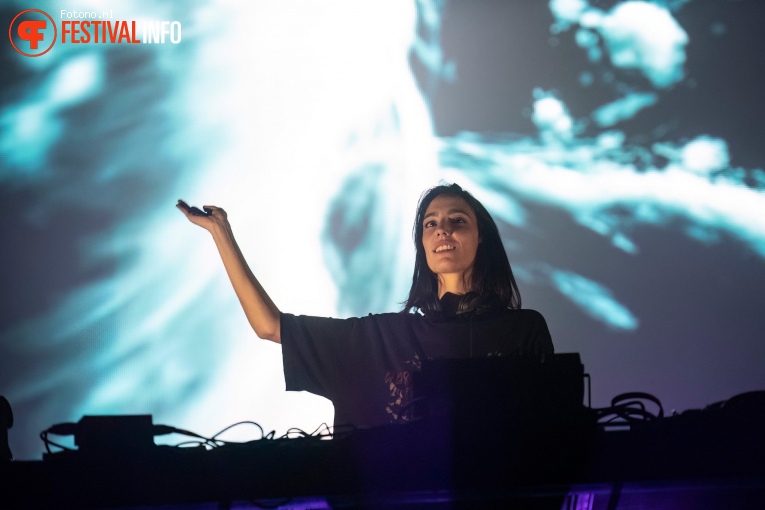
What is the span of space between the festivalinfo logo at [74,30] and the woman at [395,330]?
5.32ft

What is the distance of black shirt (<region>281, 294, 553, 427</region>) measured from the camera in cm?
181

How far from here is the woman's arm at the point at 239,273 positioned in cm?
170

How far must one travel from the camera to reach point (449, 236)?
2072 millimetres

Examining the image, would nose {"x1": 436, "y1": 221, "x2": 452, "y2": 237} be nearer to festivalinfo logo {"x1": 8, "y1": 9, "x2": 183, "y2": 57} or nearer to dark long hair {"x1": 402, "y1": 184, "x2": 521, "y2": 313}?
dark long hair {"x1": 402, "y1": 184, "x2": 521, "y2": 313}

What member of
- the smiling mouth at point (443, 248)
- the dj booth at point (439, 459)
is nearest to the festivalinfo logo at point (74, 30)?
the smiling mouth at point (443, 248)

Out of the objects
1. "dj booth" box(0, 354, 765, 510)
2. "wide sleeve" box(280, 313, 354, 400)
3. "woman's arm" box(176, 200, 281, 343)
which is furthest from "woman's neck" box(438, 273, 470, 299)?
"dj booth" box(0, 354, 765, 510)

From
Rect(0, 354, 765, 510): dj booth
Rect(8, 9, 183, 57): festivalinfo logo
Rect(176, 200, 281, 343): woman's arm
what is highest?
Rect(8, 9, 183, 57): festivalinfo logo

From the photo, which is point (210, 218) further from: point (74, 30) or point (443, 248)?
point (74, 30)

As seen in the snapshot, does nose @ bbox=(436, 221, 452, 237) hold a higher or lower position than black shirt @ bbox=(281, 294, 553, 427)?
higher

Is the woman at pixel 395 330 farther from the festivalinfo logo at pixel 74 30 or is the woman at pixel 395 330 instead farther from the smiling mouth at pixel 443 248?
the festivalinfo logo at pixel 74 30

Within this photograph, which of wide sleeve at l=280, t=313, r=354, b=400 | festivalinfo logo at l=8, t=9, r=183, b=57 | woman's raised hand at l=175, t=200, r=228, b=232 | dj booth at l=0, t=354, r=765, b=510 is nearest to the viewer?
dj booth at l=0, t=354, r=765, b=510

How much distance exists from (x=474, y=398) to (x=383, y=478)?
164 mm

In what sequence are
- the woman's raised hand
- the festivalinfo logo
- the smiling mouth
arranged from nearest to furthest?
the woman's raised hand, the smiling mouth, the festivalinfo logo

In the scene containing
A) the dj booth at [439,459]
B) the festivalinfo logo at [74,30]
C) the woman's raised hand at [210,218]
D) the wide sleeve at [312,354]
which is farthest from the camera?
the festivalinfo logo at [74,30]
